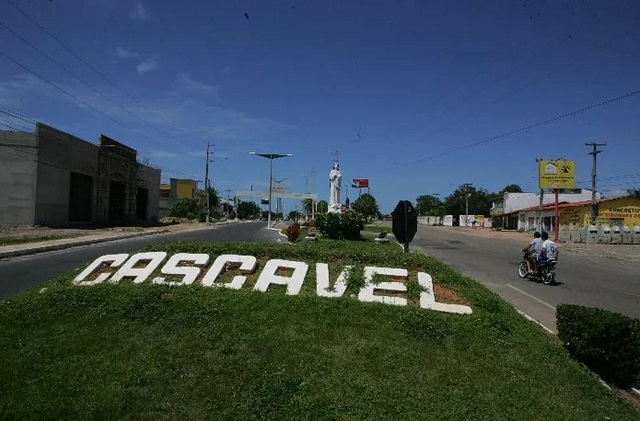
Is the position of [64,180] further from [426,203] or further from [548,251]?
[426,203]

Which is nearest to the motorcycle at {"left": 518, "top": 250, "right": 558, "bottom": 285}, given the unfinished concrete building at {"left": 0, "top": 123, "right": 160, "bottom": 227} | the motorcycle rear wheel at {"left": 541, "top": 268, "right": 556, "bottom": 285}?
the motorcycle rear wheel at {"left": 541, "top": 268, "right": 556, "bottom": 285}

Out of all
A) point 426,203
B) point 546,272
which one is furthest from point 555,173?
point 426,203

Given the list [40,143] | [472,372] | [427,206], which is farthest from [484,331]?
[427,206]

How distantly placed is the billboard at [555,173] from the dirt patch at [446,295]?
4704cm

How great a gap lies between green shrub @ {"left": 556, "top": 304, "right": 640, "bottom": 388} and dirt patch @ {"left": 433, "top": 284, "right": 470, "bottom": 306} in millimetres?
1969

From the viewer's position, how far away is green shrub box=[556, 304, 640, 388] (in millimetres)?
6215

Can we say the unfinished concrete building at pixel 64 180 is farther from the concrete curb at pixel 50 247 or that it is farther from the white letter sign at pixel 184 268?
the white letter sign at pixel 184 268

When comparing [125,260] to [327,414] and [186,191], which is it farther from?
[186,191]

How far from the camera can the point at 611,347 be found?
6.23 m

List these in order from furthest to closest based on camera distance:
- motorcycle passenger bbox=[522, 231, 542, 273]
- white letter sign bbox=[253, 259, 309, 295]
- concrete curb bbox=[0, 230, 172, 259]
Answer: concrete curb bbox=[0, 230, 172, 259]
motorcycle passenger bbox=[522, 231, 542, 273]
white letter sign bbox=[253, 259, 309, 295]

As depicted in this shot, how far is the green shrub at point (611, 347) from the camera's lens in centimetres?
621

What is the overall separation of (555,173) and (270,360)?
170ft

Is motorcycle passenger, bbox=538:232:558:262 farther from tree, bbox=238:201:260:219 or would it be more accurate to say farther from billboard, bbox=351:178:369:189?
tree, bbox=238:201:260:219

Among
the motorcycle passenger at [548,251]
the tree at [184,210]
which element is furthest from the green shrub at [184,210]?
the motorcycle passenger at [548,251]
